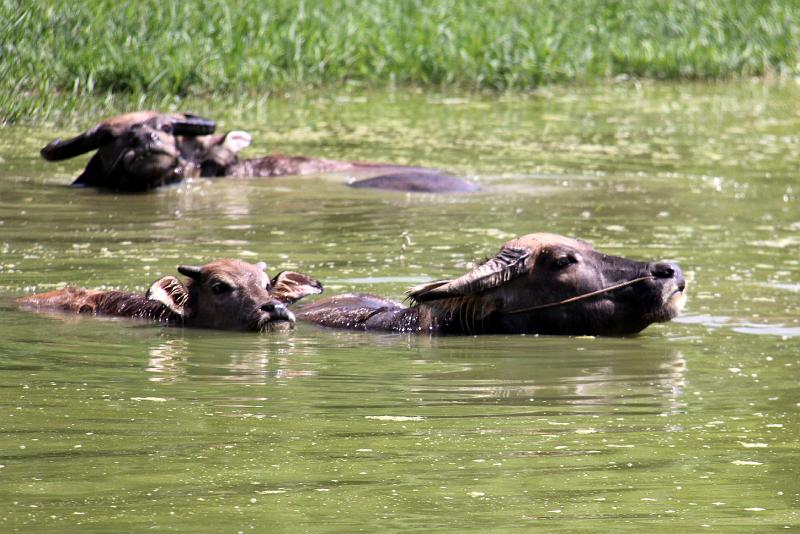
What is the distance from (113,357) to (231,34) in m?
12.9

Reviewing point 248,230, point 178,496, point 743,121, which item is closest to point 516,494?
point 178,496

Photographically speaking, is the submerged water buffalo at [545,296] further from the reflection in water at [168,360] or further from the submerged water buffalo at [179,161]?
the submerged water buffalo at [179,161]

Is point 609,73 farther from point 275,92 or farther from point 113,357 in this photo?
point 113,357

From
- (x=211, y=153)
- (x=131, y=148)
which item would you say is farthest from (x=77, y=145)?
(x=211, y=153)

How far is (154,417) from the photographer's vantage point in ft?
20.5

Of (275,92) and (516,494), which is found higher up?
(275,92)

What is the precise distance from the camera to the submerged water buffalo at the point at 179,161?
14.6 m

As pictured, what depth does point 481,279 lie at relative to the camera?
28.2 ft

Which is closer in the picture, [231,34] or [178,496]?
[178,496]

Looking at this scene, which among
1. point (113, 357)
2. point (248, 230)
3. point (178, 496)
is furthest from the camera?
point (248, 230)

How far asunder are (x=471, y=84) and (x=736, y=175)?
6781 millimetres

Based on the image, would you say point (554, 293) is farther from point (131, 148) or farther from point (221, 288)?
point (131, 148)

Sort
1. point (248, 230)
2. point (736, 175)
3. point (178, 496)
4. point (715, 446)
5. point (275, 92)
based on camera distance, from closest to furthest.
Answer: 1. point (178, 496)
2. point (715, 446)
3. point (248, 230)
4. point (736, 175)
5. point (275, 92)

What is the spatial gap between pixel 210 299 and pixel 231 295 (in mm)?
147
